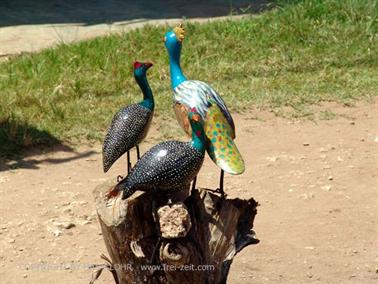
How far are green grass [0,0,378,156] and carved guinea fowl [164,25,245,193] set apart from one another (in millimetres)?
2788

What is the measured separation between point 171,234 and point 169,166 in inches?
11.3

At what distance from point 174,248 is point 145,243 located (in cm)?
16

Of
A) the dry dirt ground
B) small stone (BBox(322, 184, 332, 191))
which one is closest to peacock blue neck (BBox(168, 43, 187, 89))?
the dry dirt ground

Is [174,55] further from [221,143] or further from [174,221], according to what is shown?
[174,221]

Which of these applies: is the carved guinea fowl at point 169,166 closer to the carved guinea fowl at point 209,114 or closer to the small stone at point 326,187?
the carved guinea fowl at point 209,114

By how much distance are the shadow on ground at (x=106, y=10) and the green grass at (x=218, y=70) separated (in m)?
1.58

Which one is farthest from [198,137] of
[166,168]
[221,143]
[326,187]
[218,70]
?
[218,70]

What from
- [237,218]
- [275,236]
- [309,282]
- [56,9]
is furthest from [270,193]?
[56,9]

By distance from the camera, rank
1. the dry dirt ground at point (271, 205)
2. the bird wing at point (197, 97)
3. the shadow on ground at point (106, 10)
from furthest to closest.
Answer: the shadow on ground at point (106, 10) → the dry dirt ground at point (271, 205) → the bird wing at point (197, 97)

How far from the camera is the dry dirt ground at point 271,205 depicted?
505cm

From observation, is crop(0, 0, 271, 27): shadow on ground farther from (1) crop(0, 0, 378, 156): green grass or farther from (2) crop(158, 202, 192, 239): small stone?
(2) crop(158, 202, 192, 239): small stone

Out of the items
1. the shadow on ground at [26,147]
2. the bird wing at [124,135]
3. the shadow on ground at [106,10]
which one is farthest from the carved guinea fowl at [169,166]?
the shadow on ground at [106,10]

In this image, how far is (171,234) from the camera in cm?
365

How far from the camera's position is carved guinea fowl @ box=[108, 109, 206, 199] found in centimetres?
364
